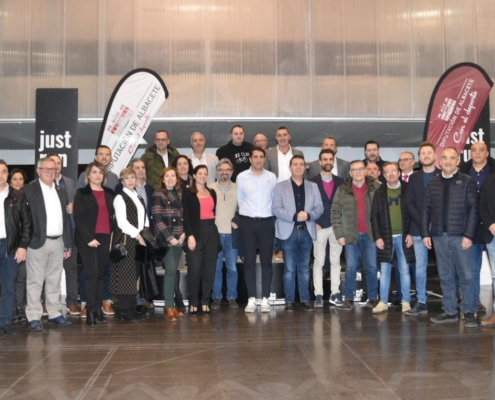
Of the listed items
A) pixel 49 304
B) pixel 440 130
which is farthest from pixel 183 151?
pixel 49 304

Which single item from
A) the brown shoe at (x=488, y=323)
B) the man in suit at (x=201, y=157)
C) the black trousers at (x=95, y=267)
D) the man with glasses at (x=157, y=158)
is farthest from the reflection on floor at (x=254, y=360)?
the man in suit at (x=201, y=157)

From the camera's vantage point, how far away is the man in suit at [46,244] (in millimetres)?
5293

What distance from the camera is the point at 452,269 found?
214 inches

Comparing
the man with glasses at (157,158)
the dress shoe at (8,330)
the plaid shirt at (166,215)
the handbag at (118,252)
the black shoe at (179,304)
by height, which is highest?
the man with glasses at (157,158)

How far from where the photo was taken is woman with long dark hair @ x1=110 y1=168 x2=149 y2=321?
18.3 ft

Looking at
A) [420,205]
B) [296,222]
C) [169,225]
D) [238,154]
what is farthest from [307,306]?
Result: [238,154]

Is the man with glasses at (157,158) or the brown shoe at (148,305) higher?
the man with glasses at (157,158)

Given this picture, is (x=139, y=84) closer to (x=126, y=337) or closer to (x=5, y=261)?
(x=5, y=261)

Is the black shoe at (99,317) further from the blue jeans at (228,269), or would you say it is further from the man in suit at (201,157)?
the man in suit at (201,157)

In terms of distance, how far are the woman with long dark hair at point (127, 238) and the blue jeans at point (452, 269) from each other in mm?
2706

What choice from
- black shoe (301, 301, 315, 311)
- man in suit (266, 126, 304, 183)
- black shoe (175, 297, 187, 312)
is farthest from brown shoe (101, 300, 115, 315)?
man in suit (266, 126, 304, 183)

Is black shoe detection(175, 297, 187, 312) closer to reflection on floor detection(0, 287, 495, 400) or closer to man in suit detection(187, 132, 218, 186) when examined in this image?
reflection on floor detection(0, 287, 495, 400)

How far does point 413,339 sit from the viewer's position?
4.63 meters

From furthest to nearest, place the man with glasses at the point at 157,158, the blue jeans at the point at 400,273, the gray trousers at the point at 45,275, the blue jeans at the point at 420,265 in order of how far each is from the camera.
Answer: the man with glasses at the point at 157,158 < the blue jeans at the point at 400,273 < the blue jeans at the point at 420,265 < the gray trousers at the point at 45,275
